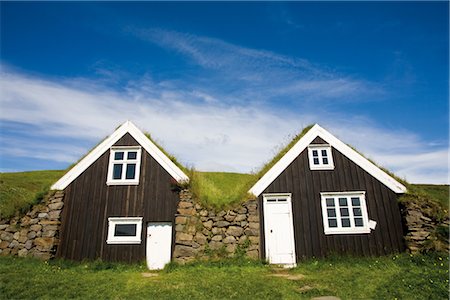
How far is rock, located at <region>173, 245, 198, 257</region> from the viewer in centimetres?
1295

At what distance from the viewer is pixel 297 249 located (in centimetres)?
1350

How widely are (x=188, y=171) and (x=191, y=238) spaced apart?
371 cm

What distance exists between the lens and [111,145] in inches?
610

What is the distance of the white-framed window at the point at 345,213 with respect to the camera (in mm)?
13586

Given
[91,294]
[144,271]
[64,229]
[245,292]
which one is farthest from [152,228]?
[245,292]

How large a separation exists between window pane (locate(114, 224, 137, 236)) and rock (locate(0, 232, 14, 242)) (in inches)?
204

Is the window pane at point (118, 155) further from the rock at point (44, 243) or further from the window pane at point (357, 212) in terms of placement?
the window pane at point (357, 212)

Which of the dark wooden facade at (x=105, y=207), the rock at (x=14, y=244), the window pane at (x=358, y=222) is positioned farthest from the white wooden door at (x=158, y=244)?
the window pane at (x=358, y=222)

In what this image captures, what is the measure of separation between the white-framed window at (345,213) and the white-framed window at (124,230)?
937cm

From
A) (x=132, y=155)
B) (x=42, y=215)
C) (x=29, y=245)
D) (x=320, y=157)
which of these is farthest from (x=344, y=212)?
(x=29, y=245)

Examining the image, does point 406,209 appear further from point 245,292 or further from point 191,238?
point 191,238

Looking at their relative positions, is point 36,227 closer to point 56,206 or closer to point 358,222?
point 56,206

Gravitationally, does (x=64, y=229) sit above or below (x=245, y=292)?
above

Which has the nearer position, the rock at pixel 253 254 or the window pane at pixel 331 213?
the rock at pixel 253 254
